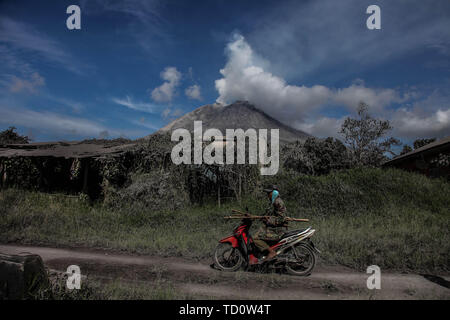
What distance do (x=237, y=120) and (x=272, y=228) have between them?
73900mm

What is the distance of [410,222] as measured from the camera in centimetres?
982

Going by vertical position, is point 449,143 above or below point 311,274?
above

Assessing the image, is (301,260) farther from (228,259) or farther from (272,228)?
(228,259)

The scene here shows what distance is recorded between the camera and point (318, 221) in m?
10.3

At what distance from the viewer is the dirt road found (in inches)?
173

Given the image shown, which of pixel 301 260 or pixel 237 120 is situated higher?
pixel 237 120

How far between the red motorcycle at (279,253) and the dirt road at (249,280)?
238 mm

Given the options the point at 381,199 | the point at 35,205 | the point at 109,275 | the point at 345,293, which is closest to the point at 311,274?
the point at 345,293

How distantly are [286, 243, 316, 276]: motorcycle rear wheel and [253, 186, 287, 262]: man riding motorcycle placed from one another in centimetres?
38

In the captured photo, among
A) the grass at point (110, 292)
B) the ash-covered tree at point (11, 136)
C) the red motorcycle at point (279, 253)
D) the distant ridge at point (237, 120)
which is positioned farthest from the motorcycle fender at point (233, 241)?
the distant ridge at point (237, 120)

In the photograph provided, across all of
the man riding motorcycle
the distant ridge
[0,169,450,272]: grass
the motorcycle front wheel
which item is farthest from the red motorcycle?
the distant ridge

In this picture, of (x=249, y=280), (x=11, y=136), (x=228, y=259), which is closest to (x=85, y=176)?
(x=228, y=259)
